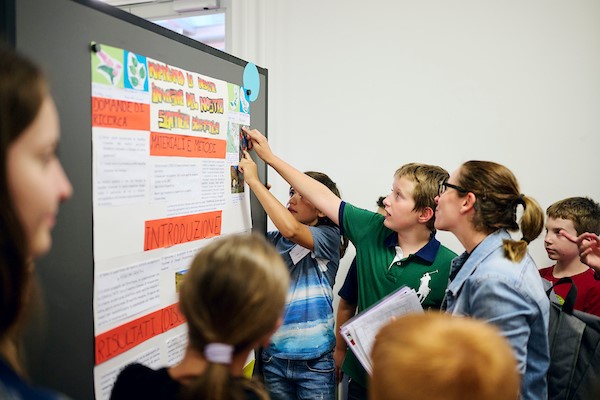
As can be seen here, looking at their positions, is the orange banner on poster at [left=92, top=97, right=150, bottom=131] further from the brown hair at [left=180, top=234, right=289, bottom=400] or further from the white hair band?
the white hair band

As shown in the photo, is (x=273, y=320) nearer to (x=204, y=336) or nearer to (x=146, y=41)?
(x=204, y=336)

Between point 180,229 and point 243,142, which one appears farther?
point 243,142

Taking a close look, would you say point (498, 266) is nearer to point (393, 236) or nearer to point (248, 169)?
point (393, 236)

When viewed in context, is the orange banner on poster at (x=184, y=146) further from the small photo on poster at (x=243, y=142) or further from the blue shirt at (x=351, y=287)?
the blue shirt at (x=351, y=287)

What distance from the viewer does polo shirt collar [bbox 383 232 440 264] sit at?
6.11 feet

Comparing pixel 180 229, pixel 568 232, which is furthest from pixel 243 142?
pixel 568 232

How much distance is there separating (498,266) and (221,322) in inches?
33.5

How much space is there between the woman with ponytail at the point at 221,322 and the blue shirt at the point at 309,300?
102 cm

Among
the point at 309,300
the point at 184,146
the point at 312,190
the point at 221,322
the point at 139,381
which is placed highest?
the point at 184,146

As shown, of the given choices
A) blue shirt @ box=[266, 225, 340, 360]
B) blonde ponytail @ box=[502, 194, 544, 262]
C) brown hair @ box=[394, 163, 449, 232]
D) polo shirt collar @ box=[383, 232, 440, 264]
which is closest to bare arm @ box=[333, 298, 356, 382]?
blue shirt @ box=[266, 225, 340, 360]

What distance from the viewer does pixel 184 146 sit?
1459 millimetres

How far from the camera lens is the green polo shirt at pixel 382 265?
6.03 feet

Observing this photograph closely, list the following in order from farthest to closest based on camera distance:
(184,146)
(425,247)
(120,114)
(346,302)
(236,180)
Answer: (346,302) < (425,247) < (236,180) < (184,146) < (120,114)

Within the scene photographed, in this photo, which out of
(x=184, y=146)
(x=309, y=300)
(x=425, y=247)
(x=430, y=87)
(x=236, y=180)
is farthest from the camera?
(x=430, y=87)
